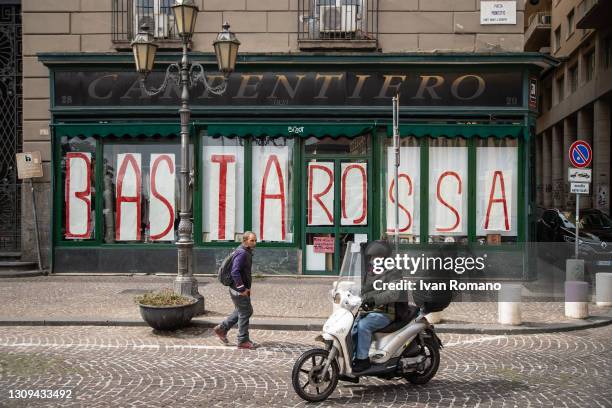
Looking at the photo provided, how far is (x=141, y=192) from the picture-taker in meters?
14.9

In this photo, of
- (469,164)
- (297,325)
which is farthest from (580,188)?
(297,325)

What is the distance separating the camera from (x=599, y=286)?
11375 mm

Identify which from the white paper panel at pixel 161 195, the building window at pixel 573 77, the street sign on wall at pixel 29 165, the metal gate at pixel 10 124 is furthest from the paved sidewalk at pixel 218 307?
the building window at pixel 573 77

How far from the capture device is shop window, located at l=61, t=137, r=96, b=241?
14.8 meters

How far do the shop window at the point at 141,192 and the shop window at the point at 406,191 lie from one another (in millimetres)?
5122

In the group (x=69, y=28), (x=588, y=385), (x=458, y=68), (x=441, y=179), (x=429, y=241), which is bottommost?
(x=588, y=385)

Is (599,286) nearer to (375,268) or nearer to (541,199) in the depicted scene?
(375,268)

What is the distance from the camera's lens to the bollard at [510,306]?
9609mm

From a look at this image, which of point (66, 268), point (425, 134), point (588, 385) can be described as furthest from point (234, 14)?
point (588, 385)

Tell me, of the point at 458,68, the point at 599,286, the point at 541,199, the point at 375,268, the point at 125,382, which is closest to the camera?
the point at 375,268

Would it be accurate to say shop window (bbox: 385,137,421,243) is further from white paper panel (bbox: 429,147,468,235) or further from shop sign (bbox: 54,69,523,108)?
shop sign (bbox: 54,69,523,108)

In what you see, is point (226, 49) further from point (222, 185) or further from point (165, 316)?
point (222, 185)

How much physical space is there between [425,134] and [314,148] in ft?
8.72

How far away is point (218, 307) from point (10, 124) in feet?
28.7
